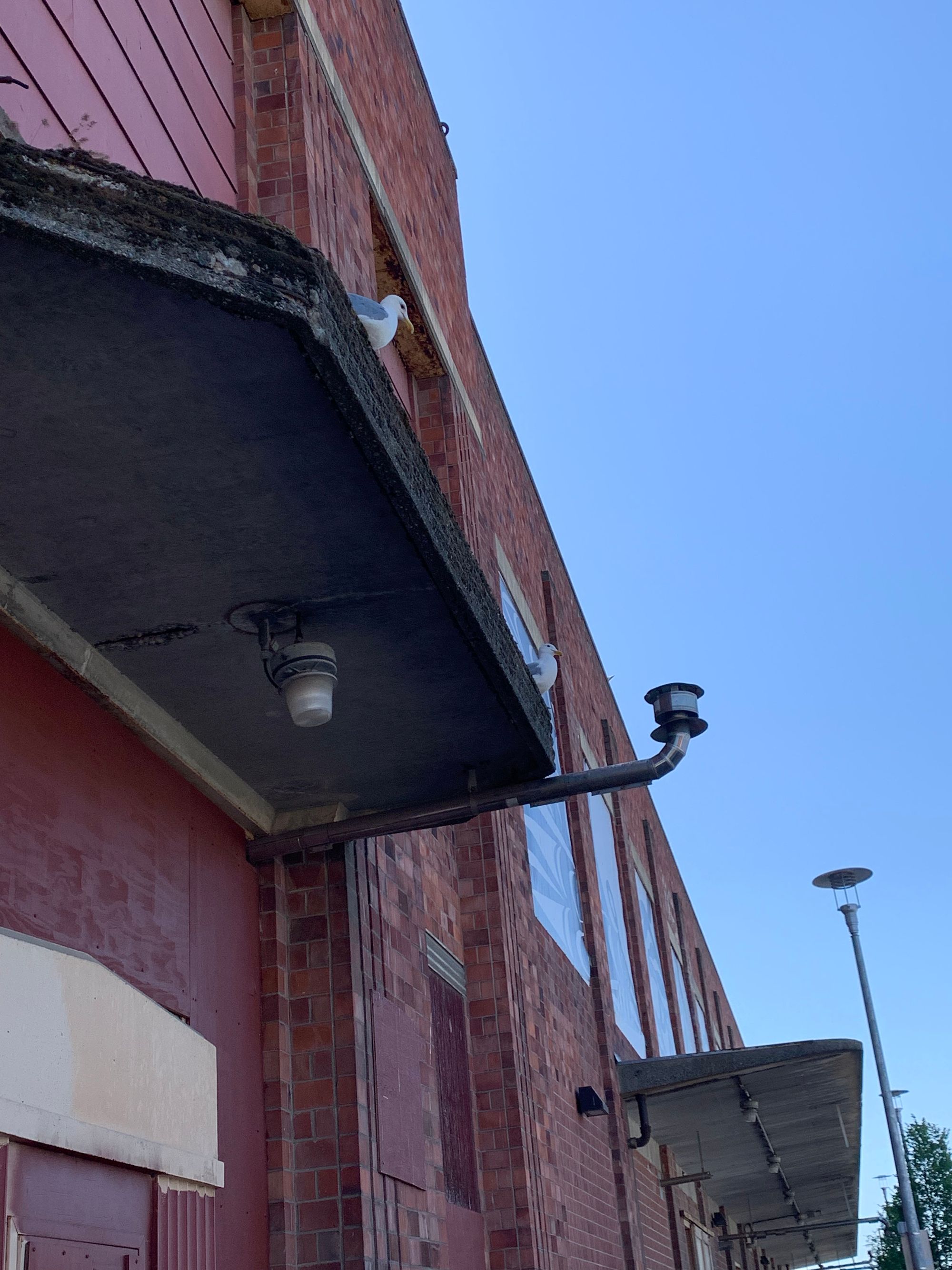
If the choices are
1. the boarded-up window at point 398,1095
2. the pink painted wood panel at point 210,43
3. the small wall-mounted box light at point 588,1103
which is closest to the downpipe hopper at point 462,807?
the boarded-up window at point 398,1095

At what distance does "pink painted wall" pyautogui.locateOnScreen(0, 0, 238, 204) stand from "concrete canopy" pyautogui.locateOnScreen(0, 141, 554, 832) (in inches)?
53.5

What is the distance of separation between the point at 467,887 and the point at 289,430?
5371 mm

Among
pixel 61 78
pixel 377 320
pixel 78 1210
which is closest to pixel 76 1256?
pixel 78 1210

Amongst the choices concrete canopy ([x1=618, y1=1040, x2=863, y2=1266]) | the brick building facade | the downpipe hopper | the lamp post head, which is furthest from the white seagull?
the lamp post head

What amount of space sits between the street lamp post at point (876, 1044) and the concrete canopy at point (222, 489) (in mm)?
14865

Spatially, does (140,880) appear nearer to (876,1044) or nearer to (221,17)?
(221,17)

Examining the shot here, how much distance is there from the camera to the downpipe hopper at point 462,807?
538 centimetres

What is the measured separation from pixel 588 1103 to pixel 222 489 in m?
7.86

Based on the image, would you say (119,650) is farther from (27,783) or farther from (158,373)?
(158,373)

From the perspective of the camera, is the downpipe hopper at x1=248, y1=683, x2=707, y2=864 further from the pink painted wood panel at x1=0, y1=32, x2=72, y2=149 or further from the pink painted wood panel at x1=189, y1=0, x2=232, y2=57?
the pink painted wood panel at x1=189, y1=0, x2=232, y2=57

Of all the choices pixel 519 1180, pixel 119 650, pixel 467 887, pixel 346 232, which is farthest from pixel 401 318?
pixel 519 1180

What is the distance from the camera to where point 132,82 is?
505 cm

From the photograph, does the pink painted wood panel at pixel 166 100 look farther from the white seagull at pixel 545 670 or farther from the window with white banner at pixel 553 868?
the window with white banner at pixel 553 868

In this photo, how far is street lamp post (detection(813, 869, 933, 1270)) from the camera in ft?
61.9
